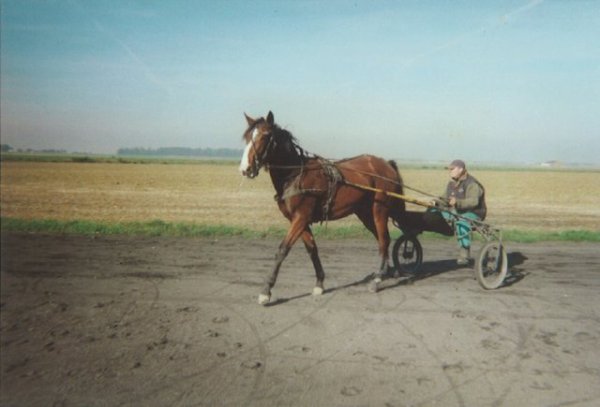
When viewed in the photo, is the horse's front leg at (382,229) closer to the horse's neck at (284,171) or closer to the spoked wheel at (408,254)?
the spoked wheel at (408,254)

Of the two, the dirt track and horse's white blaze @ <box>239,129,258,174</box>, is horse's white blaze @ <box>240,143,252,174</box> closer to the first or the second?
horse's white blaze @ <box>239,129,258,174</box>

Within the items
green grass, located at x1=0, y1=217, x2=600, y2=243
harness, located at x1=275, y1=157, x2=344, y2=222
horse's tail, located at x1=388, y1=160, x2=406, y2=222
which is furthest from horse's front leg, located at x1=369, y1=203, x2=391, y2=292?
green grass, located at x1=0, y1=217, x2=600, y2=243

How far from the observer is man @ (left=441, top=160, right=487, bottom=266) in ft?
26.0

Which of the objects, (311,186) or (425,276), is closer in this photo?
(311,186)

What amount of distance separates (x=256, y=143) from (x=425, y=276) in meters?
4.45

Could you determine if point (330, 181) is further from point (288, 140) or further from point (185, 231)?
point (185, 231)

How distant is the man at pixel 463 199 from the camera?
7.93 m

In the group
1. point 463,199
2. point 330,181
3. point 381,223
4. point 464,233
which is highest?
point 330,181

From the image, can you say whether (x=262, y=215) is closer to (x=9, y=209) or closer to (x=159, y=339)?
(x=9, y=209)

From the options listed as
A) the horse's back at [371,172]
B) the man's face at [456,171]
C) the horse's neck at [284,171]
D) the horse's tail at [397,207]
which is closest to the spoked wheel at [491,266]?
the man's face at [456,171]

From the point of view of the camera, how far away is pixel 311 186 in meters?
6.80

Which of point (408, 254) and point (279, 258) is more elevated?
point (279, 258)

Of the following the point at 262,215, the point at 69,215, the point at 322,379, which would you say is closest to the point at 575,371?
the point at 322,379

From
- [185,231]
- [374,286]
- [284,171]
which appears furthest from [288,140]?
[185,231]
